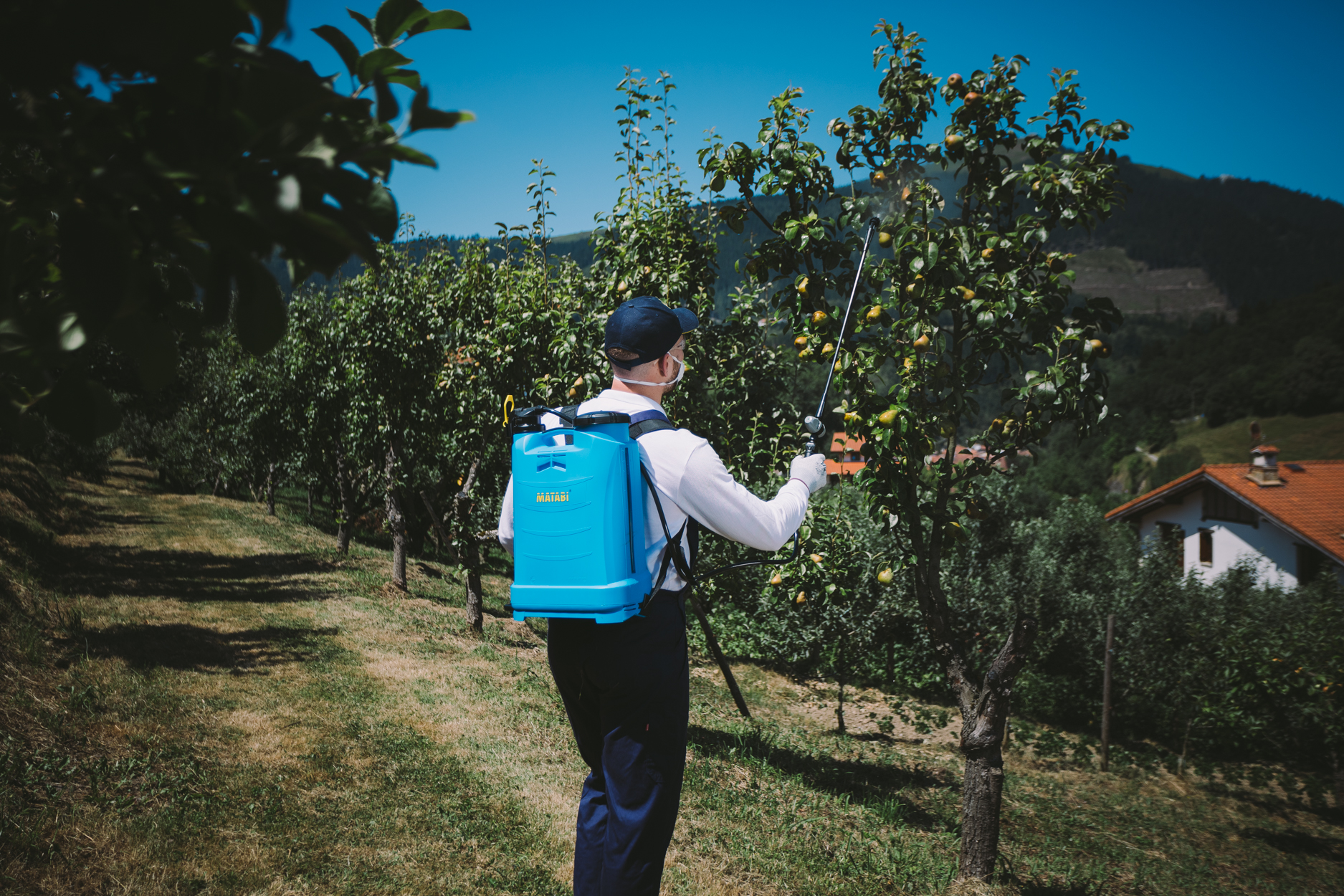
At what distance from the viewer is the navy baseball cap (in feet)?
9.05

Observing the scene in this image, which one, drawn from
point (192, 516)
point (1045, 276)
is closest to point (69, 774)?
point (1045, 276)

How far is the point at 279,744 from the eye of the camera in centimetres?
590

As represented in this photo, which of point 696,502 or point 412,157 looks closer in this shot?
point 412,157

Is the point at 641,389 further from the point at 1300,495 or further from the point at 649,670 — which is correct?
the point at 1300,495

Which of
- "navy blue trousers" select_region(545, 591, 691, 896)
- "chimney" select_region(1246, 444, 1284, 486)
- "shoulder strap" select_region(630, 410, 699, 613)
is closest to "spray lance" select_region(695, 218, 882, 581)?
"shoulder strap" select_region(630, 410, 699, 613)

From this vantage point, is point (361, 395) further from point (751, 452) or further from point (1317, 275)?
point (1317, 275)

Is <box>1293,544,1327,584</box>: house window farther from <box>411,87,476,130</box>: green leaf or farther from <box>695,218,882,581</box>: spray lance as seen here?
<box>411,87,476,130</box>: green leaf

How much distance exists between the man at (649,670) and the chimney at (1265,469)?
3324 centimetres

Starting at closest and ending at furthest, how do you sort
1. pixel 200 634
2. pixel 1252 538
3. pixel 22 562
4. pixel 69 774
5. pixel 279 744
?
pixel 69 774 → pixel 279 744 → pixel 200 634 → pixel 22 562 → pixel 1252 538

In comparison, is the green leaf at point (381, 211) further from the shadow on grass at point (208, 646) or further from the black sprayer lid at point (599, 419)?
the shadow on grass at point (208, 646)

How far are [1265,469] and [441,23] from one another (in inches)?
1393

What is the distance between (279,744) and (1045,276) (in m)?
6.65

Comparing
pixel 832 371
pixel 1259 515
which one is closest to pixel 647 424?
pixel 832 371

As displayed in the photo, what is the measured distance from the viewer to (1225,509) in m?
28.7
